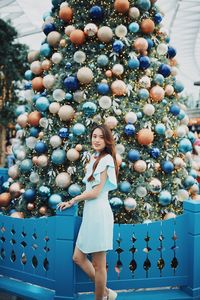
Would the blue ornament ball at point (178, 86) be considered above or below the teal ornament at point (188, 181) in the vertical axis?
above

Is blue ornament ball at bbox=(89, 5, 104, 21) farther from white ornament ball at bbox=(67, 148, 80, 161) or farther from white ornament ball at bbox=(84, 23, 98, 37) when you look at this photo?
white ornament ball at bbox=(67, 148, 80, 161)

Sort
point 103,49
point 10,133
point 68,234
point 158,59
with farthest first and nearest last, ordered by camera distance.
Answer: point 10,133, point 158,59, point 103,49, point 68,234

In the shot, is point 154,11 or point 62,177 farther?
point 154,11

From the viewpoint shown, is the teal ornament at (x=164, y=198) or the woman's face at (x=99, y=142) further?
the teal ornament at (x=164, y=198)

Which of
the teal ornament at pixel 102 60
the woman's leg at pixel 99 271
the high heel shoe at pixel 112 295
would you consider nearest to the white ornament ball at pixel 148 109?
the teal ornament at pixel 102 60

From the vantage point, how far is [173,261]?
3.34 metres

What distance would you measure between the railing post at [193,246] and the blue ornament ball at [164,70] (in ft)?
5.01

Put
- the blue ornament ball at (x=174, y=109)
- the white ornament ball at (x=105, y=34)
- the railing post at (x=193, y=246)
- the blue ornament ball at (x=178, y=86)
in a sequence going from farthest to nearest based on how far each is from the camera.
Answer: the blue ornament ball at (x=178, y=86) → the blue ornament ball at (x=174, y=109) → the white ornament ball at (x=105, y=34) → the railing post at (x=193, y=246)

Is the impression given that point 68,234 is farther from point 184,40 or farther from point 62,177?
point 184,40

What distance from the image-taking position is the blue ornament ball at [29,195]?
3836mm

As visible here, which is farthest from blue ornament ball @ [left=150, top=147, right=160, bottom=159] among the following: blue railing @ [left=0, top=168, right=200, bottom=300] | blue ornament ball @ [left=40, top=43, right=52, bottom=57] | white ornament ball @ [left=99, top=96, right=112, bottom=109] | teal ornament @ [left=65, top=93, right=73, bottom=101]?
blue ornament ball @ [left=40, top=43, right=52, bottom=57]

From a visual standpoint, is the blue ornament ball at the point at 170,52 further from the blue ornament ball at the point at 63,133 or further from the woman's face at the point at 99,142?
the woman's face at the point at 99,142

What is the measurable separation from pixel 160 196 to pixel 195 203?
0.68m

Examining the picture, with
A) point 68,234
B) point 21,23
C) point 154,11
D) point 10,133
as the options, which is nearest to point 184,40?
point 21,23
